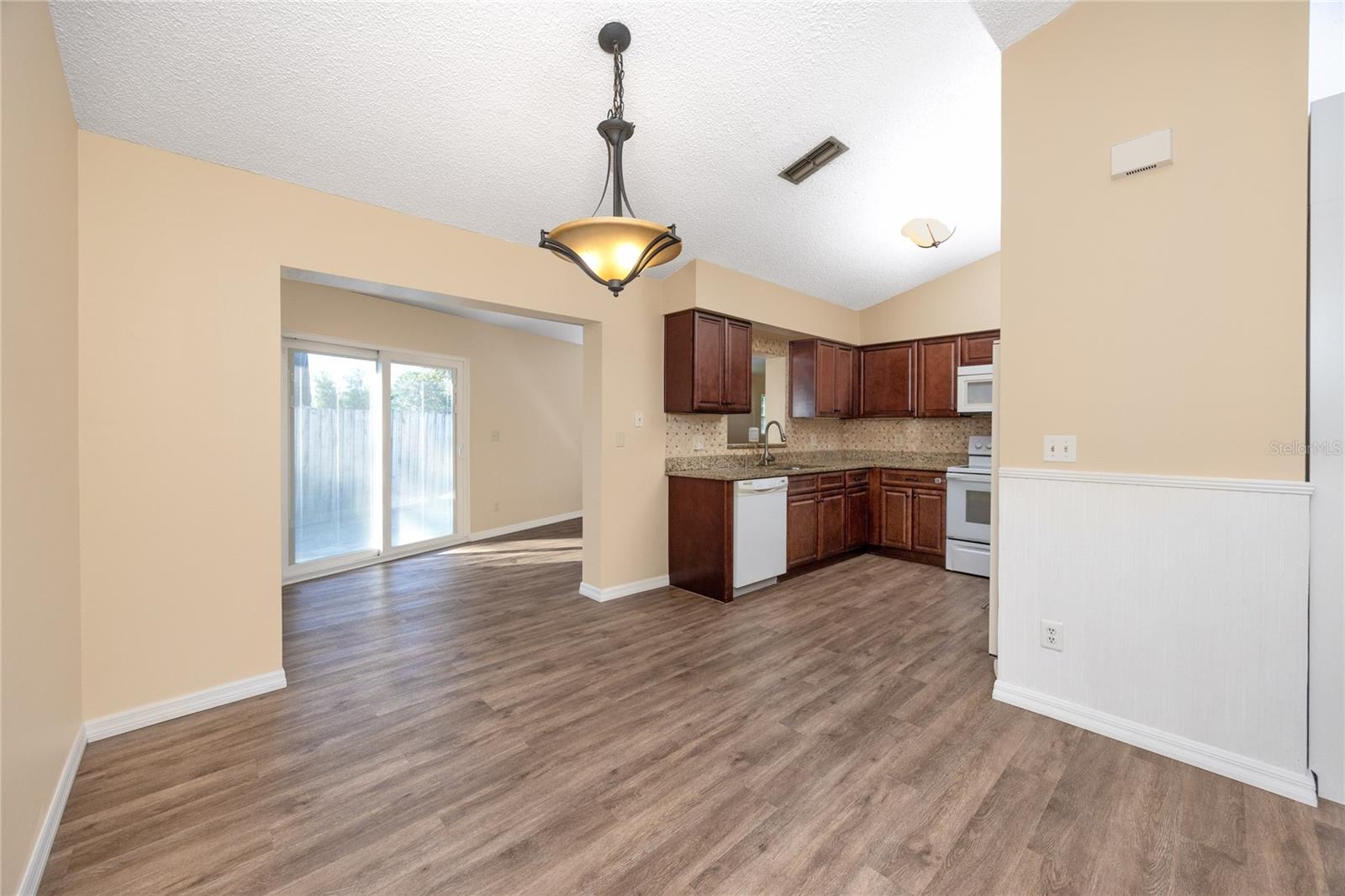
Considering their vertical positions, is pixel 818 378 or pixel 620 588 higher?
pixel 818 378

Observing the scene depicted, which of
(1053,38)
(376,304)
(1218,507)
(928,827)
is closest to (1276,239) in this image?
(1218,507)

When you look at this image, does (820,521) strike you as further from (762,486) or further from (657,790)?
A: (657,790)

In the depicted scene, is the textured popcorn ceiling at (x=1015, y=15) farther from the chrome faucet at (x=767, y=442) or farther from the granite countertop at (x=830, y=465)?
the chrome faucet at (x=767, y=442)

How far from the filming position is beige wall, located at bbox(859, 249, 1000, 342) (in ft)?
15.9

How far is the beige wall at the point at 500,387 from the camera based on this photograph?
4.64 m

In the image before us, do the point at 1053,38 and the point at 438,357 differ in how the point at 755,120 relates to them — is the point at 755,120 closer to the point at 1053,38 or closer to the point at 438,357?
the point at 1053,38

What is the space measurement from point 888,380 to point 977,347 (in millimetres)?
868

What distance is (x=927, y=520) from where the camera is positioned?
16.0 feet

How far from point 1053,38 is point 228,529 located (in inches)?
167

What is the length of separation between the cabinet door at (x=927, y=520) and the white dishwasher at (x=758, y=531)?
1.49m

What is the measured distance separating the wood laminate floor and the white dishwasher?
934 millimetres

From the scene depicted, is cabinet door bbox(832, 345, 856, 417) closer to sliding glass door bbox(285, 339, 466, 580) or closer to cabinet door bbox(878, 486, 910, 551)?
cabinet door bbox(878, 486, 910, 551)

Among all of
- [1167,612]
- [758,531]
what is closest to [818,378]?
[758,531]

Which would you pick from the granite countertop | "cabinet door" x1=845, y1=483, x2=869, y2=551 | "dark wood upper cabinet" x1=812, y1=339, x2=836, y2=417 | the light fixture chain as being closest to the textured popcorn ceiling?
the light fixture chain
